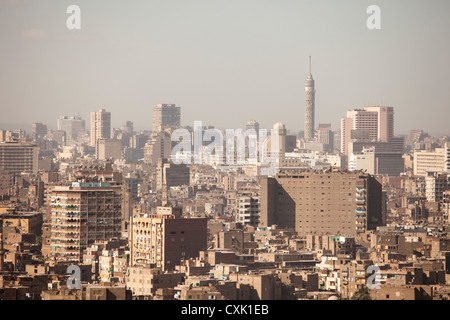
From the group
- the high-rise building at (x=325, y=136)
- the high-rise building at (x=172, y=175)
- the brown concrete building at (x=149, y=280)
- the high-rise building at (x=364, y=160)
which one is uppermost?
the high-rise building at (x=325, y=136)

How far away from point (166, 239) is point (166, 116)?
119618mm

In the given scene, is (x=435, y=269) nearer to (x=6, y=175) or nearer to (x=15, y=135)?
(x=6, y=175)

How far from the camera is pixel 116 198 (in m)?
44.8

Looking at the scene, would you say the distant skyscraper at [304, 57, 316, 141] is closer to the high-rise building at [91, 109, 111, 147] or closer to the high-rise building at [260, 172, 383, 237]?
the high-rise building at [91, 109, 111, 147]

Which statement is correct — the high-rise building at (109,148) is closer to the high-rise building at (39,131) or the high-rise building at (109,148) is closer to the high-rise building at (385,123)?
the high-rise building at (39,131)

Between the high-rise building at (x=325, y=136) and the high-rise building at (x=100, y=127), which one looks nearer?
the high-rise building at (x=100, y=127)

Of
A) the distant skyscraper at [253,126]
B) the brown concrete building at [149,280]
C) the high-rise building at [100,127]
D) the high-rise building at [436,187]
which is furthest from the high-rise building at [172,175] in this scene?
the brown concrete building at [149,280]

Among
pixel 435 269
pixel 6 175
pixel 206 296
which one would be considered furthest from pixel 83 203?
pixel 6 175

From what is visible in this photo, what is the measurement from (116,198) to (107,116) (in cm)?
10767

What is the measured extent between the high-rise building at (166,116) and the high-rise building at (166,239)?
111233 millimetres

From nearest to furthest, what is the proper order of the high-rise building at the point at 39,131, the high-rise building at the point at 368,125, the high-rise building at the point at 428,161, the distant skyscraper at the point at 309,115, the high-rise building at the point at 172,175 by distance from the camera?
the high-rise building at the point at 172,175 → the high-rise building at the point at 428,161 → the high-rise building at the point at 39,131 → the high-rise building at the point at 368,125 → the distant skyscraper at the point at 309,115

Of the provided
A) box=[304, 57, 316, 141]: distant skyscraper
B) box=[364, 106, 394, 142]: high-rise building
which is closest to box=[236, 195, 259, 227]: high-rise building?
box=[364, 106, 394, 142]: high-rise building

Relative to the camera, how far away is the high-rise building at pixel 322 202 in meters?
53.8

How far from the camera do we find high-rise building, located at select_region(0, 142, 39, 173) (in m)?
99.6
